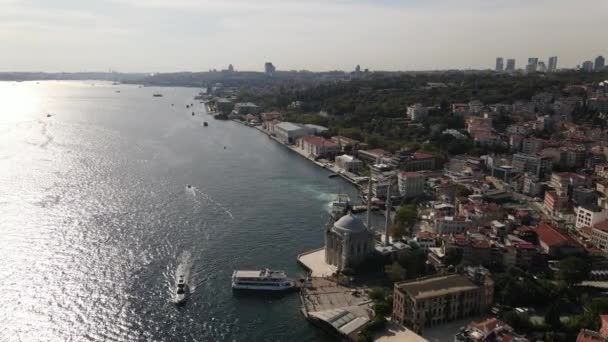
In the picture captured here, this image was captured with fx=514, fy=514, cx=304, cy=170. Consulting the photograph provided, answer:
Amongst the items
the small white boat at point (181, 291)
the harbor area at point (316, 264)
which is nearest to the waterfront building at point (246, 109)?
the harbor area at point (316, 264)

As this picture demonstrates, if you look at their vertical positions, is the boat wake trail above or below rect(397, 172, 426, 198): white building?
below

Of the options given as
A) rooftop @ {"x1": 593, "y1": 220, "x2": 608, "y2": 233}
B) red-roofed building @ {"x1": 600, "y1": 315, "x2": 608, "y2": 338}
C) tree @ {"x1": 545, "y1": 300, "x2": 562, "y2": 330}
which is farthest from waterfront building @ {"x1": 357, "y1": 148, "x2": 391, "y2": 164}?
red-roofed building @ {"x1": 600, "y1": 315, "x2": 608, "y2": 338}

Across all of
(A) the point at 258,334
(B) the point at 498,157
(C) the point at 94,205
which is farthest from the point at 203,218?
(B) the point at 498,157

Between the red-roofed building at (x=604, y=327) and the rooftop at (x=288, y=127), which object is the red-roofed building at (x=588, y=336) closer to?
the red-roofed building at (x=604, y=327)

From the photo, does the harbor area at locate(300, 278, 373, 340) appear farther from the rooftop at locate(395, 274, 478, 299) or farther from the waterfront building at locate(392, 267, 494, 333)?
the rooftop at locate(395, 274, 478, 299)

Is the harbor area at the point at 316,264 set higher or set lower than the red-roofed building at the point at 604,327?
lower

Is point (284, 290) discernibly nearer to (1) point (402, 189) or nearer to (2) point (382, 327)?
(2) point (382, 327)
